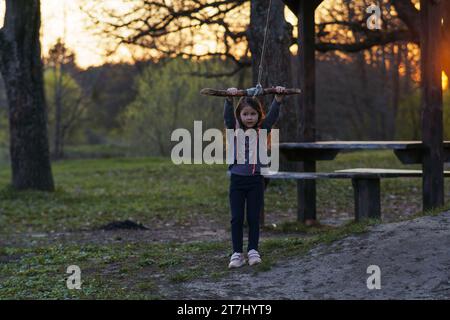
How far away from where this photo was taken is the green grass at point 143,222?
7.38m

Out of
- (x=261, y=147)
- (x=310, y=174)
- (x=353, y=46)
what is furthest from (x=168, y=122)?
(x=261, y=147)

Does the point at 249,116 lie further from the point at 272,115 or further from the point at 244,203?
the point at 244,203

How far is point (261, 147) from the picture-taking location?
764 centimetres

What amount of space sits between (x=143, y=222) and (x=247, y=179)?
5.98 meters

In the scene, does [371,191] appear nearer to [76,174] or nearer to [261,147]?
[261,147]

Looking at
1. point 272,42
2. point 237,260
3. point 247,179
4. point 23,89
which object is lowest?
point 237,260

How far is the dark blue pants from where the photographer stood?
Answer: 770 centimetres

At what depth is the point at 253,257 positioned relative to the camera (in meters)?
7.64

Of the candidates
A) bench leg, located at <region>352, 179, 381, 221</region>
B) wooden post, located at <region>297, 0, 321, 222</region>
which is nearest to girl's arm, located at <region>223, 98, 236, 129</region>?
bench leg, located at <region>352, 179, 381, 221</region>

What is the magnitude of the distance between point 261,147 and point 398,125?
24.9m

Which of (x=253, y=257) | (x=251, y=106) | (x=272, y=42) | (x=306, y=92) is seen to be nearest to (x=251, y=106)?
(x=251, y=106)

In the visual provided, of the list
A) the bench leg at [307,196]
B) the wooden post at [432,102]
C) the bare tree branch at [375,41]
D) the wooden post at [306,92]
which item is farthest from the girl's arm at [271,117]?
the bare tree branch at [375,41]

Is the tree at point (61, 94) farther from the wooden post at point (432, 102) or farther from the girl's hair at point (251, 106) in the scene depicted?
the girl's hair at point (251, 106)

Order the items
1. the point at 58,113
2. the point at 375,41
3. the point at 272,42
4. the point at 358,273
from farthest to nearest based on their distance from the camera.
Answer: 1. the point at 58,113
2. the point at 375,41
3. the point at 272,42
4. the point at 358,273
